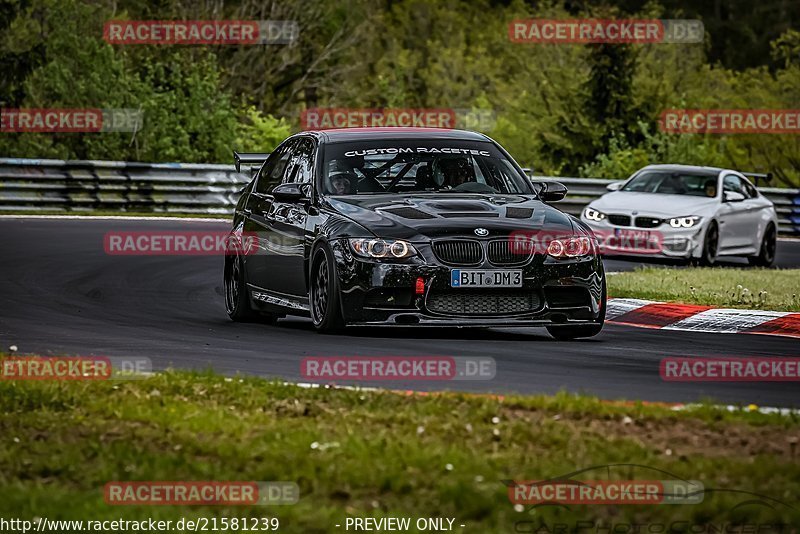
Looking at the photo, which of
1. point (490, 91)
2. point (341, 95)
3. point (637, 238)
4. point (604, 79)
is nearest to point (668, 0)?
point (490, 91)

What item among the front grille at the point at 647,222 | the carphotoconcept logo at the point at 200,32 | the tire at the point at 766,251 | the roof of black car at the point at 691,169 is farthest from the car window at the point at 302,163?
the carphotoconcept logo at the point at 200,32

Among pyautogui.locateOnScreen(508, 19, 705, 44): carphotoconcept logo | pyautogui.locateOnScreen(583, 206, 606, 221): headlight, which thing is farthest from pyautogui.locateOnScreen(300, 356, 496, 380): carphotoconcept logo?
pyautogui.locateOnScreen(508, 19, 705, 44): carphotoconcept logo

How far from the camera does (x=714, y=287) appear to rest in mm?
18406

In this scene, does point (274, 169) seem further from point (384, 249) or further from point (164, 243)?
point (164, 243)

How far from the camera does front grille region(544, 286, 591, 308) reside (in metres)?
12.9

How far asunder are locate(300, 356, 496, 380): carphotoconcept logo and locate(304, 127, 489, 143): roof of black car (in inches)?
126

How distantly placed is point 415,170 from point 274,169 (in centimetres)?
189

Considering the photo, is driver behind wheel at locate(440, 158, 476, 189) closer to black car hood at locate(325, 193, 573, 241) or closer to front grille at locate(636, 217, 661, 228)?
black car hood at locate(325, 193, 573, 241)

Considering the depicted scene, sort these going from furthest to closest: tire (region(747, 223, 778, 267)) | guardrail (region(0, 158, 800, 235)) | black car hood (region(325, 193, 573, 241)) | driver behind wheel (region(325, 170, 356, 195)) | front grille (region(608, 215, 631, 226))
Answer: guardrail (region(0, 158, 800, 235)), tire (region(747, 223, 778, 267)), front grille (region(608, 215, 631, 226)), driver behind wheel (region(325, 170, 356, 195)), black car hood (region(325, 193, 573, 241))

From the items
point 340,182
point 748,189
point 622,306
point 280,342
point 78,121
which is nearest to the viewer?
point 280,342

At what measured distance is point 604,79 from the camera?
42.5 m

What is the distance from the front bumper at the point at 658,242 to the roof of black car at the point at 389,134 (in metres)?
9.40

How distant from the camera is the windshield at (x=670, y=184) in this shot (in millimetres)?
25031

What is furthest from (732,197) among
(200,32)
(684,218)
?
(200,32)
